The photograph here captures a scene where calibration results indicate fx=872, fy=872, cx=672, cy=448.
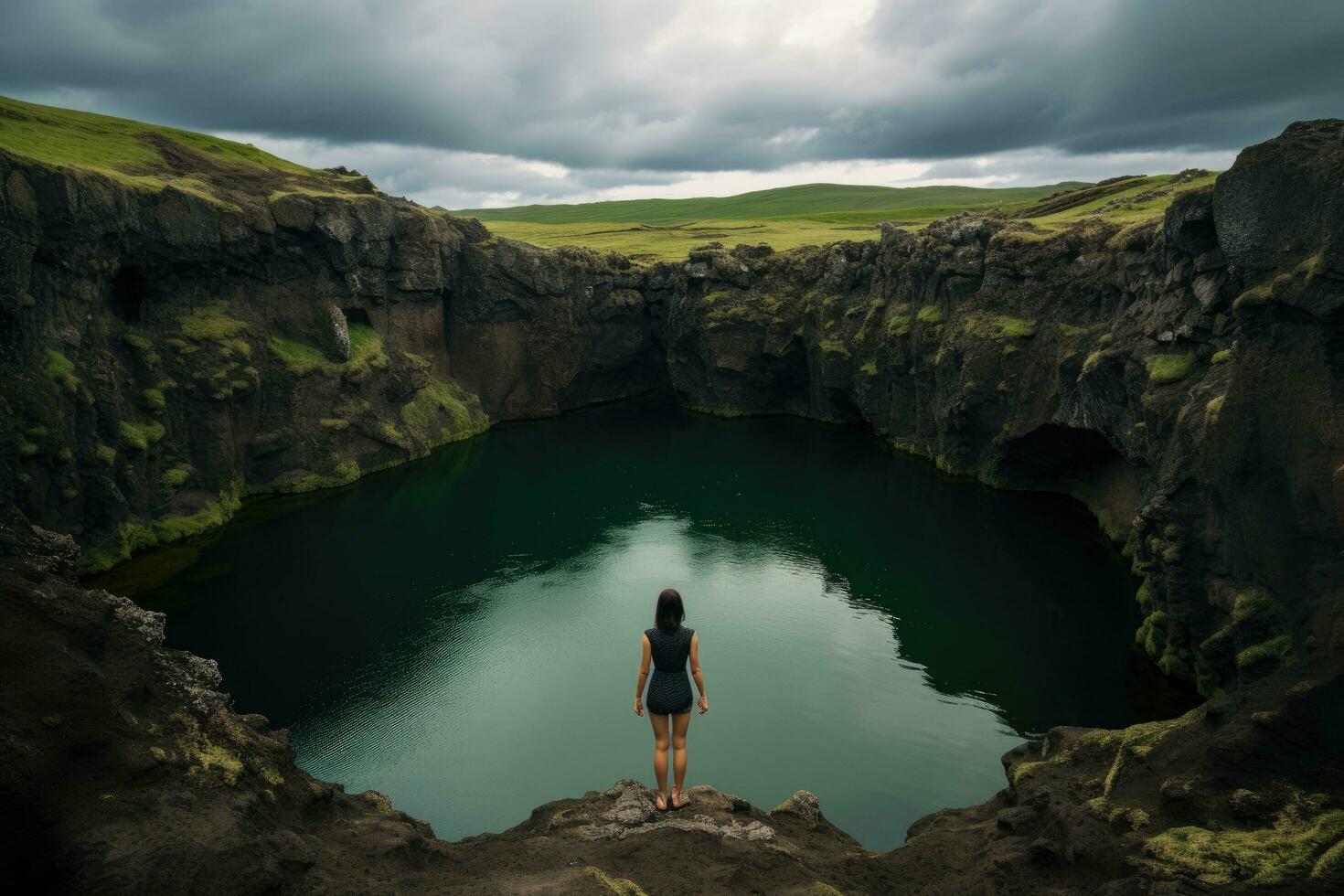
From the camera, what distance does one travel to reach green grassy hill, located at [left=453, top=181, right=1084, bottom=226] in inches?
5758

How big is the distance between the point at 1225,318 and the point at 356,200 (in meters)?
46.6

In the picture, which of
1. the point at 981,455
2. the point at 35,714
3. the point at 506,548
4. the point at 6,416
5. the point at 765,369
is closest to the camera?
the point at 35,714

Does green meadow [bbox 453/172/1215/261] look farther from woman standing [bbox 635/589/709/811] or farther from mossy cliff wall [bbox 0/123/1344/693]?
woman standing [bbox 635/589/709/811]

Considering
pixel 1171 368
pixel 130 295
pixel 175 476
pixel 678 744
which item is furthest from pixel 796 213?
pixel 678 744

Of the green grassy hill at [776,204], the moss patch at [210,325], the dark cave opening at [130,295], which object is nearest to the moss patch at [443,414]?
the moss patch at [210,325]

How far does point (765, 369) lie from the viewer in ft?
222

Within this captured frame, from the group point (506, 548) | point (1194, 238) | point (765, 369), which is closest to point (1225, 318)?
point (1194, 238)

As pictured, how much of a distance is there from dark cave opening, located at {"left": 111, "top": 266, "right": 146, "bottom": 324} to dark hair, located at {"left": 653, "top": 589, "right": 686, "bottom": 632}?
3744 centimetres

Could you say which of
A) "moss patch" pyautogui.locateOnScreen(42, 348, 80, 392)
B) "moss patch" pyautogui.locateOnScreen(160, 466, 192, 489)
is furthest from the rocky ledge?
"moss patch" pyautogui.locateOnScreen(160, 466, 192, 489)

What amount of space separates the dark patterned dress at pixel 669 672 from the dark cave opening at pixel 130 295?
3738cm

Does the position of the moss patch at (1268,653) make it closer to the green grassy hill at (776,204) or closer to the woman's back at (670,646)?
the woman's back at (670,646)

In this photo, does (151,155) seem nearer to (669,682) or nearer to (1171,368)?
(669,682)

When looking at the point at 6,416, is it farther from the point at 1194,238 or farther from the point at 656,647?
the point at 1194,238

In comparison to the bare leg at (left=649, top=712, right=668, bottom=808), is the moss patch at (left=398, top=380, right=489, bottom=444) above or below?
below
